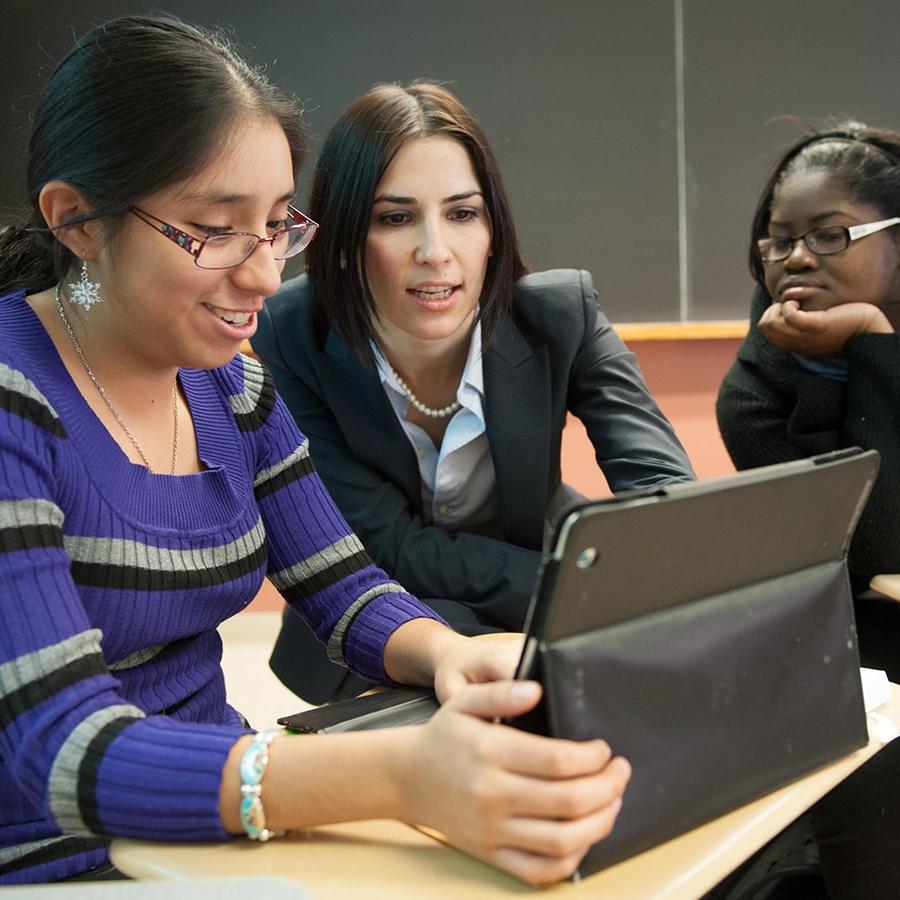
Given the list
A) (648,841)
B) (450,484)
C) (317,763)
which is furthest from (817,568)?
(450,484)

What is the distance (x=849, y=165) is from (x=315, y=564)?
132 cm

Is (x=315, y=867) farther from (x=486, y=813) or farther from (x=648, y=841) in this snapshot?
(x=648, y=841)

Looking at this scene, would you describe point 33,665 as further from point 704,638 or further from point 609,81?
point 609,81

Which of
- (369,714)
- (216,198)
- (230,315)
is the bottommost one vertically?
(369,714)

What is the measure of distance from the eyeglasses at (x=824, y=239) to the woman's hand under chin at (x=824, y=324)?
0.09 m

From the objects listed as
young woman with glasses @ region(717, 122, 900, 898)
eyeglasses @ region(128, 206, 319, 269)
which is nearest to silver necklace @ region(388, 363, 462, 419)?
young woman with glasses @ region(717, 122, 900, 898)

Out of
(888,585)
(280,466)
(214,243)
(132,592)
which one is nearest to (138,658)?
(132,592)

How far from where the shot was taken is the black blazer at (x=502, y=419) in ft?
6.81

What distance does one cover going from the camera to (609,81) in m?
3.90

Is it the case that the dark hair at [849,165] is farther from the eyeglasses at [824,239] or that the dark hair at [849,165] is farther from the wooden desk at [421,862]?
the wooden desk at [421,862]

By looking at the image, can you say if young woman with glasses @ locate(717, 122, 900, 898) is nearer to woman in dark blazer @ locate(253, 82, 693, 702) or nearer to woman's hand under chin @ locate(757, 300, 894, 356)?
woman's hand under chin @ locate(757, 300, 894, 356)

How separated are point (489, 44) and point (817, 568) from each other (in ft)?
10.4

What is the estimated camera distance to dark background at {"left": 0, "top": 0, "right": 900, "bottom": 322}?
386cm

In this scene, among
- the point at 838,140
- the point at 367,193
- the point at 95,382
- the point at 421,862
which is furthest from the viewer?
the point at 838,140
